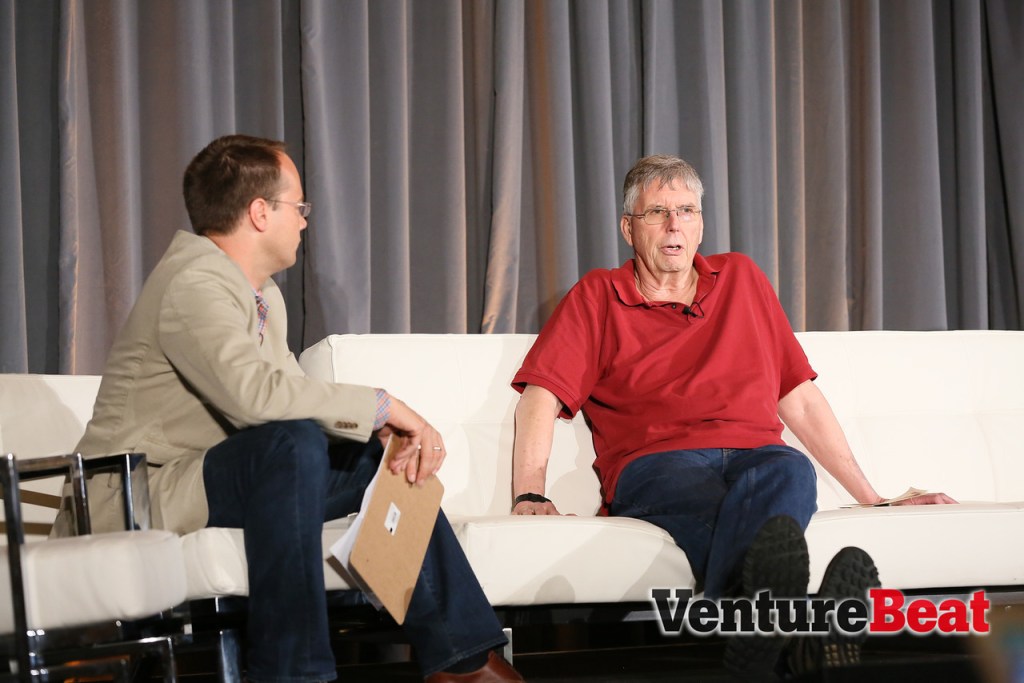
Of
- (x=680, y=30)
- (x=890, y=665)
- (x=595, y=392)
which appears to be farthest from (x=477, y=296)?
(x=890, y=665)

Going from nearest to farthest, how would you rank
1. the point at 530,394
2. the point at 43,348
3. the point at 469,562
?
the point at 469,562, the point at 530,394, the point at 43,348

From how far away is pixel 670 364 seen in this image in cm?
226

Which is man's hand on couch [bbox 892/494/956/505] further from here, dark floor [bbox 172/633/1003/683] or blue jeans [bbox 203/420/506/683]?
blue jeans [bbox 203/420/506/683]

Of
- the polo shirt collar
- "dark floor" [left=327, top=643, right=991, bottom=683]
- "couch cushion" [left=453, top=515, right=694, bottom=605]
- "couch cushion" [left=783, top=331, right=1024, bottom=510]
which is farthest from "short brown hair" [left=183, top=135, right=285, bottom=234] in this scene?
"couch cushion" [left=783, top=331, right=1024, bottom=510]

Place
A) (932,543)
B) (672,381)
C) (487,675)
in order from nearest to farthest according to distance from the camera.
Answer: (487,675) → (932,543) → (672,381)

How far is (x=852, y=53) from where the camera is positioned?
11.0 ft

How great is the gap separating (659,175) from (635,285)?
254 millimetres

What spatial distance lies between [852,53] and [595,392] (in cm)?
171

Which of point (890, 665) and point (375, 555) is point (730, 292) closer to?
point (890, 665)

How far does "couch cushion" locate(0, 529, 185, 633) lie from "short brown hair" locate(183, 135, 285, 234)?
624 mm

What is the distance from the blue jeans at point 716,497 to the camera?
176 cm

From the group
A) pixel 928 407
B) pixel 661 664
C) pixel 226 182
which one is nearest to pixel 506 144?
pixel 226 182

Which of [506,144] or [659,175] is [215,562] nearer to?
[659,175]

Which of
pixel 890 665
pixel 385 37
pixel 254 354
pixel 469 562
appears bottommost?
pixel 890 665
